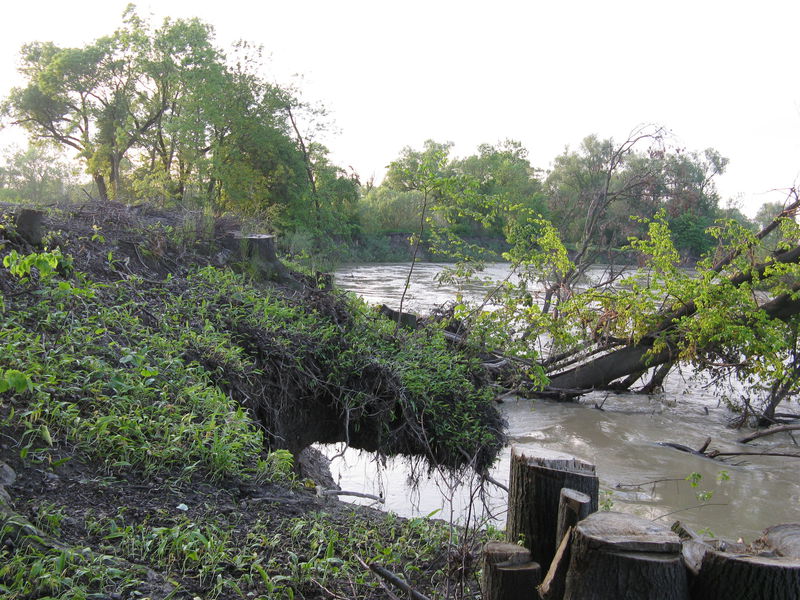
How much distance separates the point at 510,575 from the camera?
8.54 feet

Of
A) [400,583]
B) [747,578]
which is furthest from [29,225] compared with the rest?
[747,578]

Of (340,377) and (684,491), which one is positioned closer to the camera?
(340,377)

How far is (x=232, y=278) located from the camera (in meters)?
8.05

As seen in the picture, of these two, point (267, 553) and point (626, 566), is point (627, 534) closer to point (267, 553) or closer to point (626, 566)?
point (626, 566)

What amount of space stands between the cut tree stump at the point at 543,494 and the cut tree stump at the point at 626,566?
0.53 metres

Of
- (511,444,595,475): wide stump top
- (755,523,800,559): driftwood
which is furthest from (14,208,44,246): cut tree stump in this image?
(755,523,800,559): driftwood

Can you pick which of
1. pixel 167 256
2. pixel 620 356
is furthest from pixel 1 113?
pixel 620 356

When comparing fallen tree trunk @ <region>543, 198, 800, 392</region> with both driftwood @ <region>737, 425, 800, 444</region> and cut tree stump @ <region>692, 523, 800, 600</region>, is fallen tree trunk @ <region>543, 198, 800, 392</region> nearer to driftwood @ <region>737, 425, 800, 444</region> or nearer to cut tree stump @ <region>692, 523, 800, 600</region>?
driftwood @ <region>737, 425, 800, 444</region>

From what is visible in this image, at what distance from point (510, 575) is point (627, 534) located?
57cm

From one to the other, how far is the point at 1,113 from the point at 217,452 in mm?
38071

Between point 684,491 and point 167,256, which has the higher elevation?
point 167,256

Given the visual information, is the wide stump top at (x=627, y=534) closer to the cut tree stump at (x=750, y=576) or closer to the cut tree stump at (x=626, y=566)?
the cut tree stump at (x=626, y=566)

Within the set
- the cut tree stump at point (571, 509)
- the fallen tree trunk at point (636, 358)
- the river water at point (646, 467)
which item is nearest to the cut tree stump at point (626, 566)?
the cut tree stump at point (571, 509)

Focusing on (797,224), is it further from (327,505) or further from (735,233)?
(327,505)
